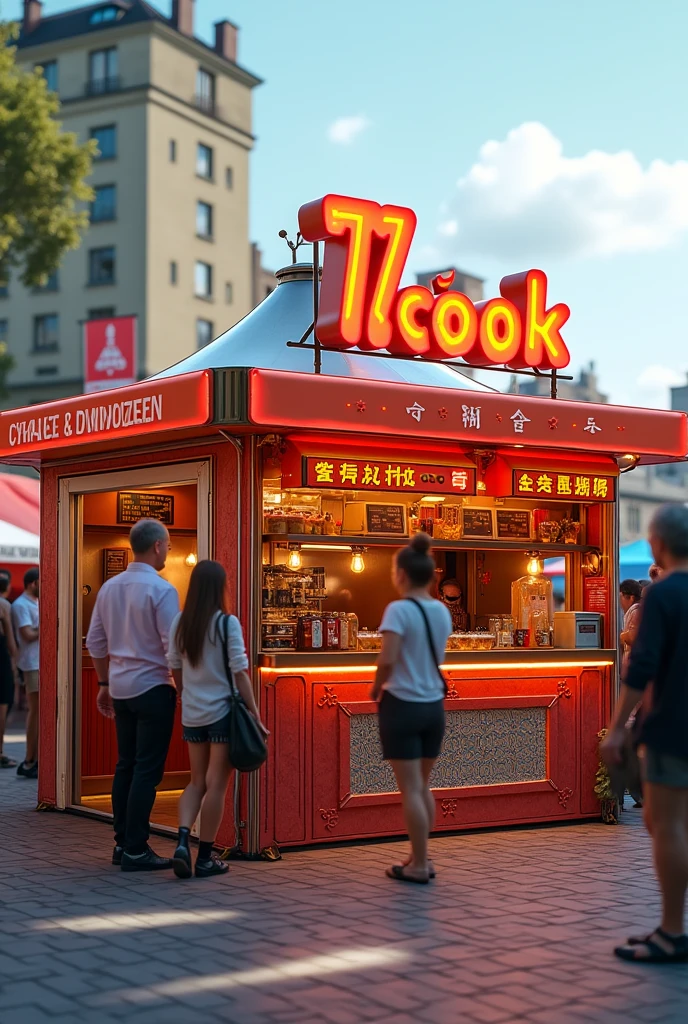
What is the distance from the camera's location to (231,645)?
734cm

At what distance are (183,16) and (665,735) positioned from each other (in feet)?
152

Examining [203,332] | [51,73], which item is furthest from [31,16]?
[203,332]

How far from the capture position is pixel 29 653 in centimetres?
1262

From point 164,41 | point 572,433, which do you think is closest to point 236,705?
point 572,433

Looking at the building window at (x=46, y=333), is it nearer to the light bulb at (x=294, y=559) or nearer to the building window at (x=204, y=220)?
the building window at (x=204, y=220)

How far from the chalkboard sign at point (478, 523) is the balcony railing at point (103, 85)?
39.1 meters

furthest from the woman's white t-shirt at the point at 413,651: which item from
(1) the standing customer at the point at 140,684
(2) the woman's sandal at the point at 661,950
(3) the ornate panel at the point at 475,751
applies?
(2) the woman's sandal at the point at 661,950

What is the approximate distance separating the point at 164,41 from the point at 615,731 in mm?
44759

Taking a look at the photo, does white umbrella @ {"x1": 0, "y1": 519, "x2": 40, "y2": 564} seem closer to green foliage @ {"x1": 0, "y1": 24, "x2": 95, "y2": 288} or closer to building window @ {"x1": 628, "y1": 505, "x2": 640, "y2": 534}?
green foliage @ {"x1": 0, "y1": 24, "x2": 95, "y2": 288}

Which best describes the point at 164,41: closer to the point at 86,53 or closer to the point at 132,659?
the point at 86,53

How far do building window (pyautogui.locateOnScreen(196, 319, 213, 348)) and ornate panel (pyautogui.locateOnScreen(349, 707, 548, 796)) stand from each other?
3837cm

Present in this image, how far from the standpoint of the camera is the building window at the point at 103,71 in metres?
45.9

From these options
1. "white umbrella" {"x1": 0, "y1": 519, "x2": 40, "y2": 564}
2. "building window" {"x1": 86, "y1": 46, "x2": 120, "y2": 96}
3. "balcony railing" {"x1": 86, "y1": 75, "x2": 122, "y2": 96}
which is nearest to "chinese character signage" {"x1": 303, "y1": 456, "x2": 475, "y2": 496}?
"white umbrella" {"x1": 0, "y1": 519, "x2": 40, "y2": 564}

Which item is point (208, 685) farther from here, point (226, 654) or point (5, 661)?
point (5, 661)
